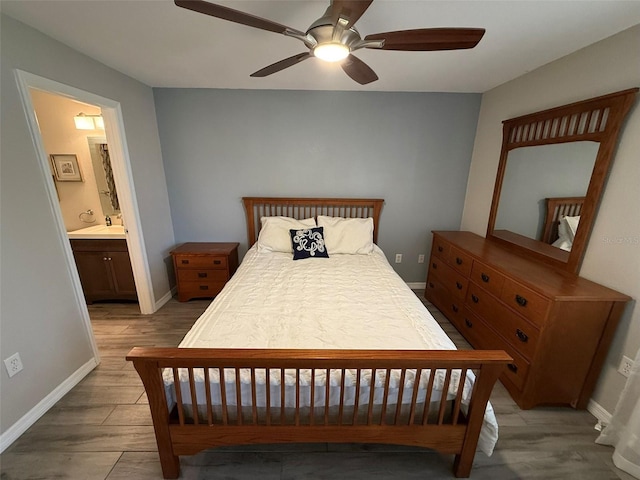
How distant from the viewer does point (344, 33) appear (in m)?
1.17

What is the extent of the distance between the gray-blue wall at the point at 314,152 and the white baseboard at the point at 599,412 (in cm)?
201

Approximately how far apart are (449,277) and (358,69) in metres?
2.12

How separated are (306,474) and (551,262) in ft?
7.28

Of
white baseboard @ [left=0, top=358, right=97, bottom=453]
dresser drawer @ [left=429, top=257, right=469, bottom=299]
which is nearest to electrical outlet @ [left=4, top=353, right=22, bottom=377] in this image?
white baseboard @ [left=0, top=358, right=97, bottom=453]

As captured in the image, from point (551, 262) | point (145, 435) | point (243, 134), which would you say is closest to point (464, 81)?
point (551, 262)

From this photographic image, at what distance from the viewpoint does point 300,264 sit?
2531mm

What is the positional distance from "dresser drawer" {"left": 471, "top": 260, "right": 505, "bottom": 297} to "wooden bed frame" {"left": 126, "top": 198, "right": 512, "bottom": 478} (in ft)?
3.40

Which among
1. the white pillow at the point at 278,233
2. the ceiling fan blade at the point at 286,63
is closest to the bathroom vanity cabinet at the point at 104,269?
the white pillow at the point at 278,233

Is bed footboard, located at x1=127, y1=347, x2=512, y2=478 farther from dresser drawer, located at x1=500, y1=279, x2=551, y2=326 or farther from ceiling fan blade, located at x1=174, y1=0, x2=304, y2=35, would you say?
ceiling fan blade, located at x1=174, y1=0, x2=304, y2=35

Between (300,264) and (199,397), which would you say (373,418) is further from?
(300,264)

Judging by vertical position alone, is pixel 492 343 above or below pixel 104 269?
below

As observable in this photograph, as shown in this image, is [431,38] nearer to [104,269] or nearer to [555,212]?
[555,212]

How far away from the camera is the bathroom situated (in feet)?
8.85

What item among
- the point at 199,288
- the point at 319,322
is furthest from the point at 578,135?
the point at 199,288
